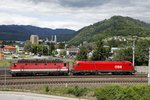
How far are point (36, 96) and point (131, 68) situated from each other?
1510 inches

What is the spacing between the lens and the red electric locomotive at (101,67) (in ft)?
245

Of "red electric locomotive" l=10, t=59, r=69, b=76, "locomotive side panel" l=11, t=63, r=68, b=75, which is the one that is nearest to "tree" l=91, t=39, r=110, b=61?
"red electric locomotive" l=10, t=59, r=69, b=76

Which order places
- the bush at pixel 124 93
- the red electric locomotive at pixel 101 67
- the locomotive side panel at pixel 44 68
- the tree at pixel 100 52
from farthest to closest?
the tree at pixel 100 52, the red electric locomotive at pixel 101 67, the locomotive side panel at pixel 44 68, the bush at pixel 124 93

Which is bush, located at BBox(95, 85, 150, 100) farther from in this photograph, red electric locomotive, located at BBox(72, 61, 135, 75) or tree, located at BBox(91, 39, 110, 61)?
tree, located at BBox(91, 39, 110, 61)

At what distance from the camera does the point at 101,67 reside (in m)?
76.0

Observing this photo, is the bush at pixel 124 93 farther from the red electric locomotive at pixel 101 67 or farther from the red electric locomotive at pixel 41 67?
the red electric locomotive at pixel 101 67

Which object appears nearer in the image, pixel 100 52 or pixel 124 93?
pixel 124 93

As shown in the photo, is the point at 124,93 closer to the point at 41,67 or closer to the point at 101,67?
the point at 41,67

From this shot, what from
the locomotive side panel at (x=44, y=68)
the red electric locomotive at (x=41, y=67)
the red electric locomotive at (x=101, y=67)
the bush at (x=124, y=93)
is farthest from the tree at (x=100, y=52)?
the bush at (x=124, y=93)

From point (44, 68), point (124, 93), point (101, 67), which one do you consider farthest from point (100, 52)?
point (124, 93)

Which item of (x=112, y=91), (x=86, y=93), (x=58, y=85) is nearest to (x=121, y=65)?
(x=58, y=85)

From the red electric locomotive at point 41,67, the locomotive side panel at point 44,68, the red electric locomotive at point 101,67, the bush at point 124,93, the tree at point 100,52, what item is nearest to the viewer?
the bush at point 124,93

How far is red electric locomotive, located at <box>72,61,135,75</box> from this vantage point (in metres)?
74.8

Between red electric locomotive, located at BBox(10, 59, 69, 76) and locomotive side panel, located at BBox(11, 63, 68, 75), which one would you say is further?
locomotive side panel, located at BBox(11, 63, 68, 75)
